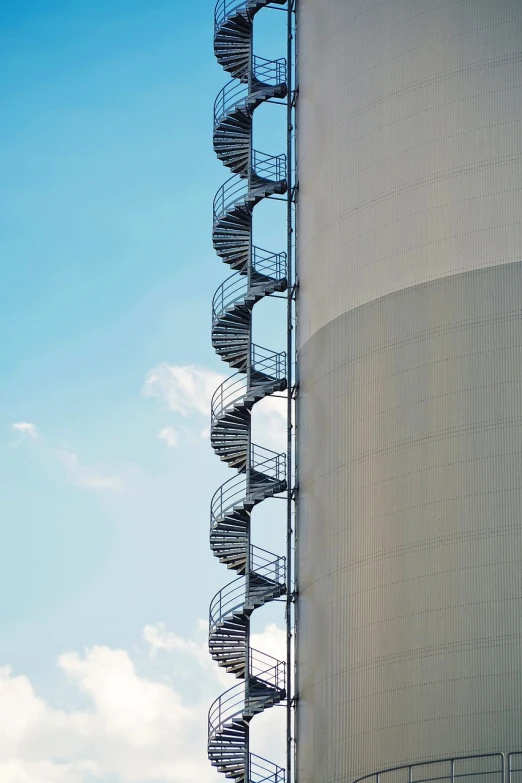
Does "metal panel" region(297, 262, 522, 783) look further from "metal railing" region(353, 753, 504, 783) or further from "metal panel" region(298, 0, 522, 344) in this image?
"metal panel" region(298, 0, 522, 344)

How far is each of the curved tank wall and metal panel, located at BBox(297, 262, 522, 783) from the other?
4 centimetres

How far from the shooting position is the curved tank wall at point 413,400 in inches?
1289

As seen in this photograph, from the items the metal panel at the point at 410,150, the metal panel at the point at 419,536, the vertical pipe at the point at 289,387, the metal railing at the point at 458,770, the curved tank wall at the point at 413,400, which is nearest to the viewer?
the metal railing at the point at 458,770

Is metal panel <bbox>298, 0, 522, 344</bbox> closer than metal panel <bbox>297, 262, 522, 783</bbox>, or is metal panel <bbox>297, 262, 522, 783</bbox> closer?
metal panel <bbox>297, 262, 522, 783</bbox>

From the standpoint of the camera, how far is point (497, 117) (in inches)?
1388

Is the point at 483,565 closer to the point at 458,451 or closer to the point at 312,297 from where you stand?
the point at 458,451

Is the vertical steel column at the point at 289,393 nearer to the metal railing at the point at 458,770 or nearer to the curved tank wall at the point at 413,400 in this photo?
the curved tank wall at the point at 413,400

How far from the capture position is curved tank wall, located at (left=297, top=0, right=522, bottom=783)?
3275 centimetres

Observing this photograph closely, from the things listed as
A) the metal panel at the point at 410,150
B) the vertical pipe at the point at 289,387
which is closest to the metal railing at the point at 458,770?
the vertical pipe at the point at 289,387

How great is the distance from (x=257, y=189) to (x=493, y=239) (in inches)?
402

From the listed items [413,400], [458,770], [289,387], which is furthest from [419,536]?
[289,387]

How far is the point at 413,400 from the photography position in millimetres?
34688

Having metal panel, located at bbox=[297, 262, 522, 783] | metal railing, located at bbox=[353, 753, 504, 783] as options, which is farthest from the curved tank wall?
metal railing, located at bbox=[353, 753, 504, 783]

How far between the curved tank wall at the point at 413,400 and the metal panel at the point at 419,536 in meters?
0.04
